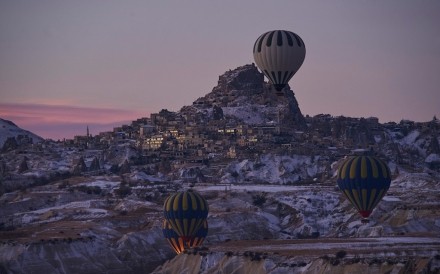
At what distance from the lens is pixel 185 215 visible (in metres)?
97.9

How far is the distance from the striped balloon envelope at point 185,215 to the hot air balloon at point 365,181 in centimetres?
982

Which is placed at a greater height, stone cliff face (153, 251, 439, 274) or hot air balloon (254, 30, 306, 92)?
hot air balloon (254, 30, 306, 92)

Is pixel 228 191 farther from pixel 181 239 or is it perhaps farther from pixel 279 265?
pixel 279 265

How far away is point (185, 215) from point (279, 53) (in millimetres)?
12320

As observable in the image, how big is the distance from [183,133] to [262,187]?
142 feet

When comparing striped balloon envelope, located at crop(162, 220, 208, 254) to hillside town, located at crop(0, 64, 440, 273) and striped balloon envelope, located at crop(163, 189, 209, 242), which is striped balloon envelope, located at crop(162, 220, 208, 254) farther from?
hillside town, located at crop(0, 64, 440, 273)

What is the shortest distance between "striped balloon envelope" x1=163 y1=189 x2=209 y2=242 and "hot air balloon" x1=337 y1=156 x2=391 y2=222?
9.82 meters

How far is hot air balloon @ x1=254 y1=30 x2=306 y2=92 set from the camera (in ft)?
317

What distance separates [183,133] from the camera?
182 metres

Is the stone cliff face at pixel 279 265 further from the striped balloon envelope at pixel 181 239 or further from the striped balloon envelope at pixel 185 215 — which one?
the striped balloon envelope at pixel 185 215

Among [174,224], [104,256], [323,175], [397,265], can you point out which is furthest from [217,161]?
[397,265]

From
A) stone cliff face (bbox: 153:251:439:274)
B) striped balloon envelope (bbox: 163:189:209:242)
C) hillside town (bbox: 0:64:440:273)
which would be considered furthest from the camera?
striped balloon envelope (bbox: 163:189:209:242)

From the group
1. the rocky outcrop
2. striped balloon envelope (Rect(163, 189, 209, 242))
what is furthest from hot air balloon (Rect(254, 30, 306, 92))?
the rocky outcrop

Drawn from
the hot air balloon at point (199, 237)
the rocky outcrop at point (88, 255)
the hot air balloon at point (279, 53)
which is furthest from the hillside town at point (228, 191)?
the hot air balloon at point (279, 53)
